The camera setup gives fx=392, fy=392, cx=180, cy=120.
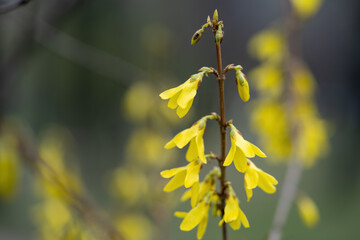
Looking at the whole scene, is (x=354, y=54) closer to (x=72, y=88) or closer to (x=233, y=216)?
(x=72, y=88)

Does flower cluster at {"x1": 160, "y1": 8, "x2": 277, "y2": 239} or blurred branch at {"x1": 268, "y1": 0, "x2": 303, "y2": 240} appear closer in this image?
flower cluster at {"x1": 160, "y1": 8, "x2": 277, "y2": 239}

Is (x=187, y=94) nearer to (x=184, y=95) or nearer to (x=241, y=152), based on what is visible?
(x=184, y=95)

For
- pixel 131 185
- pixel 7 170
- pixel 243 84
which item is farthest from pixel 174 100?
pixel 131 185

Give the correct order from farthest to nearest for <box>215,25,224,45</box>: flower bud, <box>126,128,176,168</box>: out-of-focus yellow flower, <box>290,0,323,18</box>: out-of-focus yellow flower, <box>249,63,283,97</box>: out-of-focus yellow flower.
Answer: <box>126,128,176,168</box>: out-of-focus yellow flower < <box>249,63,283,97</box>: out-of-focus yellow flower < <box>290,0,323,18</box>: out-of-focus yellow flower < <box>215,25,224,45</box>: flower bud

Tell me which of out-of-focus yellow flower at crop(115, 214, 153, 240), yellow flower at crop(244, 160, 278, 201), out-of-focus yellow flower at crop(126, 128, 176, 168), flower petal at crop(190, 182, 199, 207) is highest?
out-of-focus yellow flower at crop(126, 128, 176, 168)

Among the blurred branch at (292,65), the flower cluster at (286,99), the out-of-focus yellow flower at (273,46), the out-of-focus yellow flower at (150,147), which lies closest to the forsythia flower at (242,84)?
the blurred branch at (292,65)

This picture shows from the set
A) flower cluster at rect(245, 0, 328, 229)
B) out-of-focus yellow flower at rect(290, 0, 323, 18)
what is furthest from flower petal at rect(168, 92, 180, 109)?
out-of-focus yellow flower at rect(290, 0, 323, 18)

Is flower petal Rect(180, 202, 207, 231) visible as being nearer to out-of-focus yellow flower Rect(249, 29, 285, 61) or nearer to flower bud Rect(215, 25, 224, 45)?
flower bud Rect(215, 25, 224, 45)
